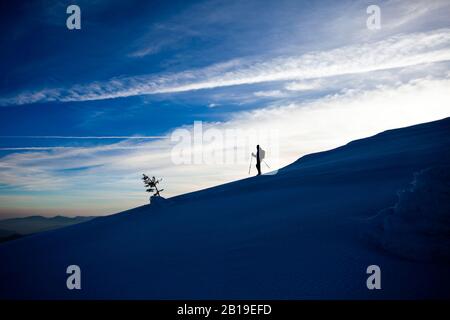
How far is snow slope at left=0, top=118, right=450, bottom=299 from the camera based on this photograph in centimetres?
390

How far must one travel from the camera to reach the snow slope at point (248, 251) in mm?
3900

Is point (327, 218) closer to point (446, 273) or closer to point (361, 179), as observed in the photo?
point (446, 273)

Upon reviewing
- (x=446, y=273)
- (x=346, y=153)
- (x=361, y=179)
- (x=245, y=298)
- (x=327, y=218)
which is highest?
(x=346, y=153)

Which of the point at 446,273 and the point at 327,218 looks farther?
the point at 327,218

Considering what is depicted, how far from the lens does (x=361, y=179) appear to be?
327 inches

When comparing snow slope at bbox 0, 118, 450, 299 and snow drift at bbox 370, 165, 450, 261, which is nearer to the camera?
snow slope at bbox 0, 118, 450, 299

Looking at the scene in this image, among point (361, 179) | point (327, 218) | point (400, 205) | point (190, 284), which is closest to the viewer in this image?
point (190, 284)

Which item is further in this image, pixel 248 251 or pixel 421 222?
pixel 248 251

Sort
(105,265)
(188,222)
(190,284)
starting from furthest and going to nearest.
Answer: (188,222) < (105,265) < (190,284)

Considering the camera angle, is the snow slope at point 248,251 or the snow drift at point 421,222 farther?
the snow drift at point 421,222

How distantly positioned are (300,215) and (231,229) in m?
1.54

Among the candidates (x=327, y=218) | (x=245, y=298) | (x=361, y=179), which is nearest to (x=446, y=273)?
(x=327, y=218)

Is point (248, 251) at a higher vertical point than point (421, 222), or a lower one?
lower

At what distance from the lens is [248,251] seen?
16.2 feet
